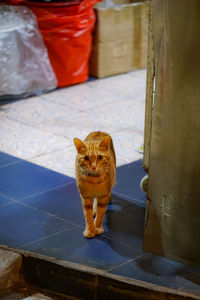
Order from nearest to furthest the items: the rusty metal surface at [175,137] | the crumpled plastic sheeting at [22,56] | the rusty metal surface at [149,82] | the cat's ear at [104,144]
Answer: the rusty metal surface at [175,137], the cat's ear at [104,144], the rusty metal surface at [149,82], the crumpled plastic sheeting at [22,56]

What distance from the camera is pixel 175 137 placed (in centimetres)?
322

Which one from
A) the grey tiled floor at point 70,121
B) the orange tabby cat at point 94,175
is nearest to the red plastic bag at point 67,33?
the grey tiled floor at point 70,121

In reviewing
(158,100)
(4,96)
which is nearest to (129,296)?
(158,100)

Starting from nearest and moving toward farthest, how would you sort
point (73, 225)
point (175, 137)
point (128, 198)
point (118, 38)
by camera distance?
1. point (175, 137)
2. point (73, 225)
3. point (128, 198)
4. point (118, 38)

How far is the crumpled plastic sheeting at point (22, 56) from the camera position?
21.4 ft

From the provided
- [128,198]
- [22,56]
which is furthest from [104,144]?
[22,56]

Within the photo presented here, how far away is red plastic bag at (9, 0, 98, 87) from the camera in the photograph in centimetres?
675

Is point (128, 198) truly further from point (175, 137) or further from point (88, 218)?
point (175, 137)

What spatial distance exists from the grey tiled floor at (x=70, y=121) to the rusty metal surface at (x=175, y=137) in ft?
4.67

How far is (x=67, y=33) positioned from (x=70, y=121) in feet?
4.80

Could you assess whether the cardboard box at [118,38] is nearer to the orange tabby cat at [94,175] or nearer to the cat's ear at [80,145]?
the orange tabby cat at [94,175]

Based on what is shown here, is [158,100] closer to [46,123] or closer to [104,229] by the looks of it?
[104,229]

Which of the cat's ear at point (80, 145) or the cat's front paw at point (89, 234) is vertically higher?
the cat's ear at point (80, 145)

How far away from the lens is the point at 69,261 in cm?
341
